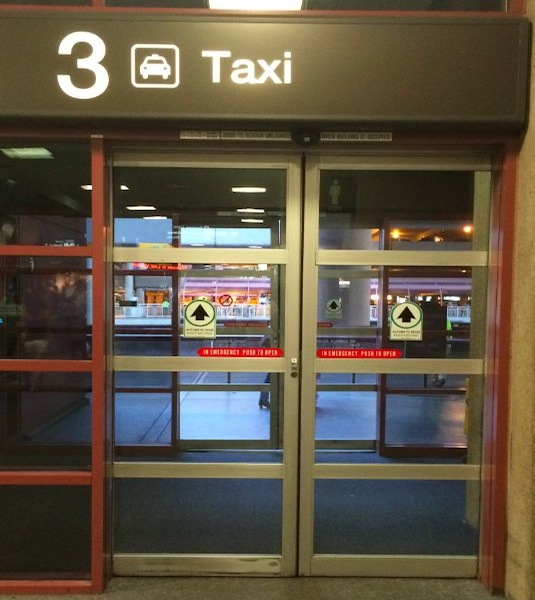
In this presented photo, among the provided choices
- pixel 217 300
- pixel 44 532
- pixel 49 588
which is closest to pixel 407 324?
pixel 217 300

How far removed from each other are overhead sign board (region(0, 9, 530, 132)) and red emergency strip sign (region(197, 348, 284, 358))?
136 cm

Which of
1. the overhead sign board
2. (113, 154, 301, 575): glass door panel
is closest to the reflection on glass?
(113, 154, 301, 575): glass door panel

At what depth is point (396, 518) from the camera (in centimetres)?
379

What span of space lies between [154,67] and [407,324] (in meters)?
2.17

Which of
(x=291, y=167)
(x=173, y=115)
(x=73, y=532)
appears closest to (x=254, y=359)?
(x=291, y=167)

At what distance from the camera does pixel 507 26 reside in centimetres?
276

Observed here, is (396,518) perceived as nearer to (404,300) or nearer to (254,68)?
(404,300)

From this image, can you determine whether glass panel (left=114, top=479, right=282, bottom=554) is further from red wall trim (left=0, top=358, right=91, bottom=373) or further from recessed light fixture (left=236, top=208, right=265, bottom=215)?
recessed light fixture (left=236, top=208, right=265, bottom=215)

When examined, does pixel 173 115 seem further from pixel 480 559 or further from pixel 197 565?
pixel 480 559

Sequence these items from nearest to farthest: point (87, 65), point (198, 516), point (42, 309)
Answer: point (87, 65) → point (198, 516) → point (42, 309)

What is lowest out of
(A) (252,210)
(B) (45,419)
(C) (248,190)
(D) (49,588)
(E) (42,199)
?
(D) (49,588)

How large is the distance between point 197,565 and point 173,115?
2.73 meters

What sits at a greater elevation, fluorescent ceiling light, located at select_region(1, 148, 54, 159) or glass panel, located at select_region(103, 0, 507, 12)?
glass panel, located at select_region(103, 0, 507, 12)

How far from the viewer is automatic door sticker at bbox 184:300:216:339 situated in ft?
10.6
